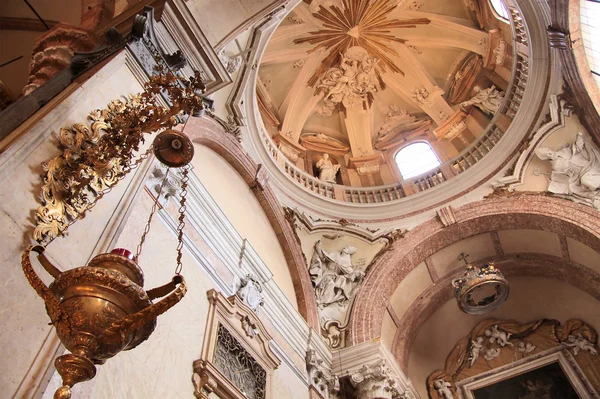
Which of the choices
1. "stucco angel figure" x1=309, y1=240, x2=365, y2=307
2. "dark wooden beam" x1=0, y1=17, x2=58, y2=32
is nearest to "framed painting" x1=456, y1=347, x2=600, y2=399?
"stucco angel figure" x1=309, y1=240, x2=365, y2=307

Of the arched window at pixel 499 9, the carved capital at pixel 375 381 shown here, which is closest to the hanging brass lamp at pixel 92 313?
the carved capital at pixel 375 381

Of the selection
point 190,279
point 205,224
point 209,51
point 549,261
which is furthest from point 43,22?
point 549,261

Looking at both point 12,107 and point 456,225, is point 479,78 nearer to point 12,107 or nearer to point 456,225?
point 456,225

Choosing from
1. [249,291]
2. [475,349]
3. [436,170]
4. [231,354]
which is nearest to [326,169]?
[436,170]

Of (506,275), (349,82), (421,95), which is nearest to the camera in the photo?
(506,275)

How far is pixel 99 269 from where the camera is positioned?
81.5 inches

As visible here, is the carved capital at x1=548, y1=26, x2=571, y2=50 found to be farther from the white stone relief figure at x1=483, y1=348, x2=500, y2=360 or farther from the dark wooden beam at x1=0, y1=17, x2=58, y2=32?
the dark wooden beam at x1=0, y1=17, x2=58, y2=32

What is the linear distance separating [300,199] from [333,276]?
5.71ft

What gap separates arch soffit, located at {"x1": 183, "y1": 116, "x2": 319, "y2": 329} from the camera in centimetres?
768

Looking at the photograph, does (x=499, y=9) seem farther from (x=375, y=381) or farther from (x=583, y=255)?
(x=375, y=381)

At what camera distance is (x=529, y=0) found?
9023mm

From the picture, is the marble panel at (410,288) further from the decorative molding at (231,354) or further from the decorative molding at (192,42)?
the decorative molding at (192,42)

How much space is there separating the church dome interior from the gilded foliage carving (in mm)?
15

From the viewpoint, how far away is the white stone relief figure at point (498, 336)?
9.98 m
